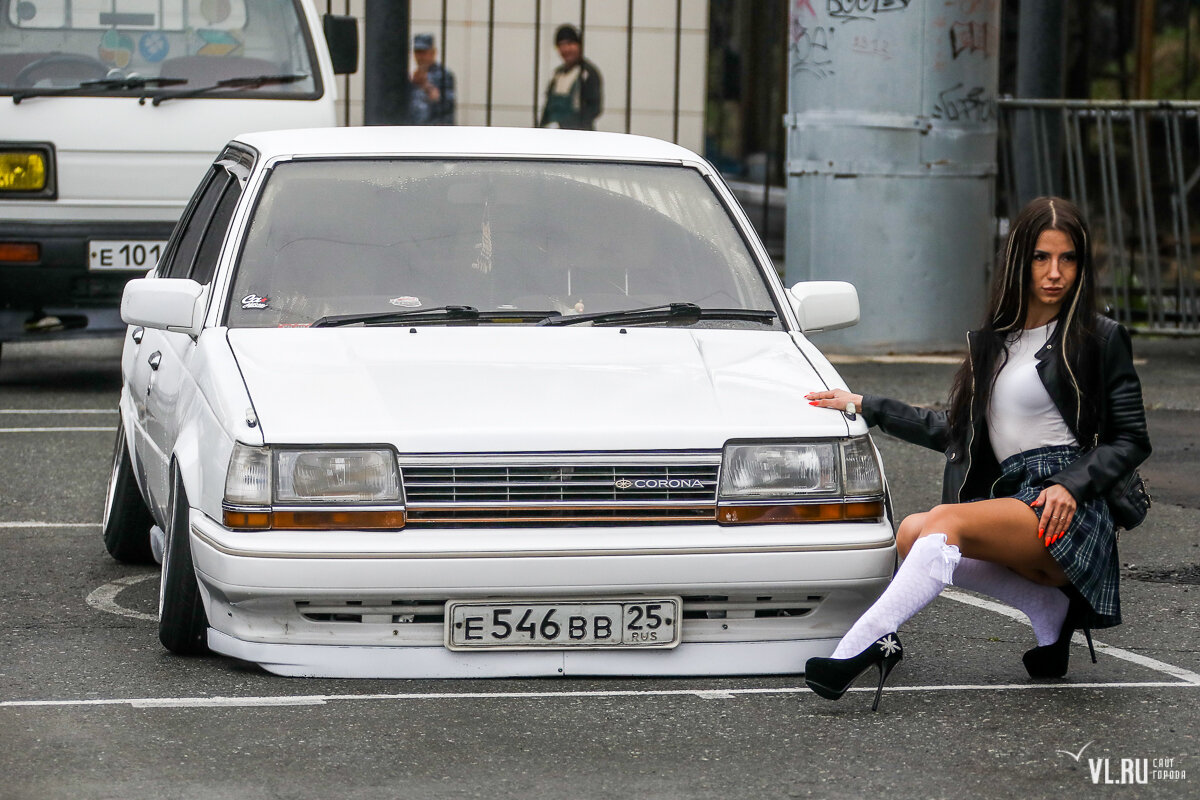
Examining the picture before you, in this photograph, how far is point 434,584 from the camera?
4445 millimetres

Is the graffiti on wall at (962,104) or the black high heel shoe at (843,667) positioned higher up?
the graffiti on wall at (962,104)

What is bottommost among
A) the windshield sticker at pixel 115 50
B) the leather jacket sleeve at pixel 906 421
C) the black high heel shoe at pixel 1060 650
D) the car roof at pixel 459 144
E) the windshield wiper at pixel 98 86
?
the black high heel shoe at pixel 1060 650

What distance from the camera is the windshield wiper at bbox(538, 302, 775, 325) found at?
5281mm

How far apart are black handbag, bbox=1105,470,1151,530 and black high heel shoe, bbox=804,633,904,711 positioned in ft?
2.16

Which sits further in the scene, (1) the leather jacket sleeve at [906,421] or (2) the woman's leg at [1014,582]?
(1) the leather jacket sleeve at [906,421]

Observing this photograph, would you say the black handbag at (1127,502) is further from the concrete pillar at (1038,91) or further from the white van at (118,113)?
the concrete pillar at (1038,91)

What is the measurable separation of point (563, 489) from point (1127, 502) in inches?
54.7

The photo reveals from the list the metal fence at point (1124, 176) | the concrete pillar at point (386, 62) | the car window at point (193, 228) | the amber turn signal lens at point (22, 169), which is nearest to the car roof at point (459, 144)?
the car window at point (193, 228)

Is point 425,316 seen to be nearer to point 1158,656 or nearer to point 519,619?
point 519,619

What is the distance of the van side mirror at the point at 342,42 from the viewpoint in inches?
426

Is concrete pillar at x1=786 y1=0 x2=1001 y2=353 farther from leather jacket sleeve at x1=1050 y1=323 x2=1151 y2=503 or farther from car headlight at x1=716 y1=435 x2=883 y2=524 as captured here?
car headlight at x1=716 y1=435 x2=883 y2=524

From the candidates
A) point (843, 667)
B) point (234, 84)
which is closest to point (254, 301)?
point (843, 667)

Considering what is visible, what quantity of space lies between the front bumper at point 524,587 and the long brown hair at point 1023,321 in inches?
17.2

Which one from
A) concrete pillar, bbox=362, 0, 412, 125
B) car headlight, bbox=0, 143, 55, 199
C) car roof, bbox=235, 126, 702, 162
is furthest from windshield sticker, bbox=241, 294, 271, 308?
concrete pillar, bbox=362, 0, 412, 125
